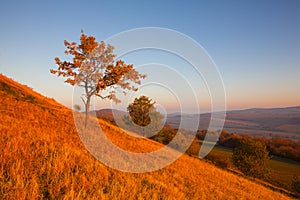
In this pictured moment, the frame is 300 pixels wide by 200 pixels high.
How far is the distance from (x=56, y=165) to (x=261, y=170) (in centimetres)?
4898

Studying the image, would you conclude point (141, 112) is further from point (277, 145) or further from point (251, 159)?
point (277, 145)

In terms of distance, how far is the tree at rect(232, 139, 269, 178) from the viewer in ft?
141

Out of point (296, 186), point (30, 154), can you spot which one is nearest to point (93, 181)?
point (30, 154)

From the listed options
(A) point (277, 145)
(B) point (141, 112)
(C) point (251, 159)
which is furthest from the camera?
(A) point (277, 145)

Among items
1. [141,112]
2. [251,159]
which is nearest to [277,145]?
[251,159]

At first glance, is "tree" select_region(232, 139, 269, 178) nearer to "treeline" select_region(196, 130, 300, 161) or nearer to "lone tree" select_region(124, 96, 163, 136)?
"lone tree" select_region(124, 96, 163, 136)

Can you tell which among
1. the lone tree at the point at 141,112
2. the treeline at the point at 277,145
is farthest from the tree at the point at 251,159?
the treeline at the point at 277,145

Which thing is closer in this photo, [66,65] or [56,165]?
[56,165]

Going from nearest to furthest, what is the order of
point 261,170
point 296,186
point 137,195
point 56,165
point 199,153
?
1. point 137,195
2. point 56,165
3. point 261,170
4. point 296,186
5. point 199,153

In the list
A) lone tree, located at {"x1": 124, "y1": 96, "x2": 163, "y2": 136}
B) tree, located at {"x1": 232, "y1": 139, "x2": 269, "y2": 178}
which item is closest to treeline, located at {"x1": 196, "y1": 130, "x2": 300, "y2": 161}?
tree, located at {"x1": 232, "y1": 139, "x2": 269, "y2": 178}

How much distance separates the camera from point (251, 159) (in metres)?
44.2

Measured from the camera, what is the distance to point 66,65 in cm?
1424

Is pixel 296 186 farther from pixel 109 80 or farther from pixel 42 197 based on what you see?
pixel 42 197

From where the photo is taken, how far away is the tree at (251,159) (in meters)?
43.1
